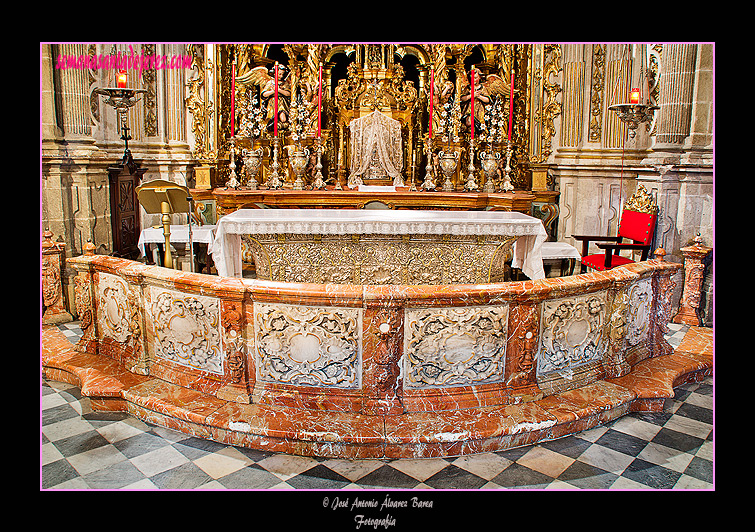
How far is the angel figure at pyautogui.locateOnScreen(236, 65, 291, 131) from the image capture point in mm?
7828

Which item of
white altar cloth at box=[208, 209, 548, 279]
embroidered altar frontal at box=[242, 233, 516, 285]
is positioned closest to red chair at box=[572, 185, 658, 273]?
white altar cloth at box=[208, 209, 548, 279]

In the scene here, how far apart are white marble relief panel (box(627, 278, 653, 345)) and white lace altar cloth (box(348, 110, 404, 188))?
436cm

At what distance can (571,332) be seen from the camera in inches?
141

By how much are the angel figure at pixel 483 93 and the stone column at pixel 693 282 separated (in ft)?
11.3

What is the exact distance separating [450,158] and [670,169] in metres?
2.67

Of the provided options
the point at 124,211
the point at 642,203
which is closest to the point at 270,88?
the point at 124,211

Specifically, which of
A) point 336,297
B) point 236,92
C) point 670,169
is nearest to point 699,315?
point 670,169

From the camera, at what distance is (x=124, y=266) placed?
150 inches

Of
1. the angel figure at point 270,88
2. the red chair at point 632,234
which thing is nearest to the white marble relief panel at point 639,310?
the red chair at point 632,234

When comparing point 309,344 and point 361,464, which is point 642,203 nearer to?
point 309,344

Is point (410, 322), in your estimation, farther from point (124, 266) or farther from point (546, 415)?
point (124, 266)

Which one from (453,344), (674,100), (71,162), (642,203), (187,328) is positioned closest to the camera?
(453,344)

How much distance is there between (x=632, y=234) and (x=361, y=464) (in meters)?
4.44

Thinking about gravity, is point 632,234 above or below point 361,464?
above
